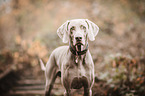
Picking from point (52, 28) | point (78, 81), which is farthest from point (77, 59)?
point (52, 28)

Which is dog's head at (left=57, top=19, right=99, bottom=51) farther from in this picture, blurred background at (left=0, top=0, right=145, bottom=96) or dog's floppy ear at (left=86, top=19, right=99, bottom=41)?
blurred background at (left=0, top=0, right=145, bottom=96)

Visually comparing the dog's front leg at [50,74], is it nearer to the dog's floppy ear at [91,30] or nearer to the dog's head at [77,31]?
the dog's head at [77,31]

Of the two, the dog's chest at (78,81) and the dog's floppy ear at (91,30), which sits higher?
the dog's floppy ear at (91,30)

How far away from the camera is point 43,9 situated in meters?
8.58

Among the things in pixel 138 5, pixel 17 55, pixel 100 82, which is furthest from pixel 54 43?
pixel 138 5

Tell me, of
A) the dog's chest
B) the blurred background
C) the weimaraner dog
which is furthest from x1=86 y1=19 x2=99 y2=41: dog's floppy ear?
A: the blurred background

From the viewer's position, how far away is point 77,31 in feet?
5.95

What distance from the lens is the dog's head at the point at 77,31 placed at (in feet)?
5.82

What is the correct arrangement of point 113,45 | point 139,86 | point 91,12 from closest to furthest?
point 139,86
point 113,45
point 91,12

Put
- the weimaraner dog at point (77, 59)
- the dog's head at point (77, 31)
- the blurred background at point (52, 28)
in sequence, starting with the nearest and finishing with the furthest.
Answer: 1. the dog's head at point (77, 31)
2. the weimaraner dog at point (77, 59)
3. the blurred background at point (52, 28)

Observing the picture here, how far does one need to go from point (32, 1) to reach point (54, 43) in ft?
10.3

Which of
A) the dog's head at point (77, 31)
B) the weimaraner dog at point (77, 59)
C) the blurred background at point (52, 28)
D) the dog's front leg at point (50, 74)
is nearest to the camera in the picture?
the dog's head at point (77, 31)

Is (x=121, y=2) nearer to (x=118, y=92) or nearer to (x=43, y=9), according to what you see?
(x=43, y=9)

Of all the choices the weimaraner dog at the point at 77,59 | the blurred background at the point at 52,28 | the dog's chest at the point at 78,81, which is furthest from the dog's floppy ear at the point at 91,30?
the blurred background at the point at 52,28
